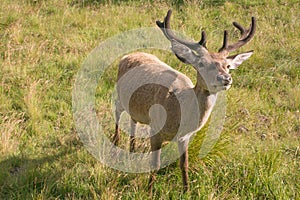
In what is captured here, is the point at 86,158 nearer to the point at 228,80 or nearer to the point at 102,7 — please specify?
the point at 228,80

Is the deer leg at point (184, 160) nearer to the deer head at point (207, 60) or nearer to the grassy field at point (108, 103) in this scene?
the grassy field at point (108, 103)

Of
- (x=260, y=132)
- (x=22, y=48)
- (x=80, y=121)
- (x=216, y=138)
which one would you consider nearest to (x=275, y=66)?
(x=260, y=132)

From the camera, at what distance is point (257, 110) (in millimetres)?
5953

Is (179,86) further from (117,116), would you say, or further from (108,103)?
(108,103)

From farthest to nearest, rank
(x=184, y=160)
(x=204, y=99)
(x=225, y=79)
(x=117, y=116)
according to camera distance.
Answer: (x=117, y=116), (x=184, y=160), (x=204, y=99), (x=225, y=79)

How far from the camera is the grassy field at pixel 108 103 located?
4.25m

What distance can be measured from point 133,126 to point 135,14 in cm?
391

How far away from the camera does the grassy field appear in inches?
167

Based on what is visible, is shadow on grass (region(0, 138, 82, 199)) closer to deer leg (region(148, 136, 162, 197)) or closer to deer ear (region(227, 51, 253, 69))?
deer leg (region(148, 136, 162, 197))

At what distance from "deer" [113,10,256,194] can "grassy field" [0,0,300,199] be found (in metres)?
0.38

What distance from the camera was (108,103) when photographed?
5.83 metres

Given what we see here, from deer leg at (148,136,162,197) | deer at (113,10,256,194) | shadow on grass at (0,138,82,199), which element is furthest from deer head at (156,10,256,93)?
shadow on grass at (0,138,82,199)

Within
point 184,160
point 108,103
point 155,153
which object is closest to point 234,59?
point 184,160

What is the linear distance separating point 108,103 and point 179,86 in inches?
65.4
